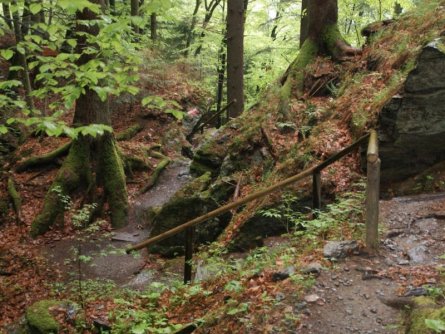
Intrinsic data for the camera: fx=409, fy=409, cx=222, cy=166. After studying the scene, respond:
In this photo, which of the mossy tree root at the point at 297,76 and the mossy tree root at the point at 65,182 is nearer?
the mossy tree root at the point at 297,76

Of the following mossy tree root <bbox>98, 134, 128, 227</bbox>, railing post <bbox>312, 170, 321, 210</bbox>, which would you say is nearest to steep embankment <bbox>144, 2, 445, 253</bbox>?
railing post <bbox>312, 170, 321, 210</bbox>

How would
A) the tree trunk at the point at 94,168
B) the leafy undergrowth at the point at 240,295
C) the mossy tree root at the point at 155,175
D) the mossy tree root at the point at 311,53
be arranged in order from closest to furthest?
the leafy undergrowth at the point at 240,295
the mossy tree root at the point at 311,53
the tree trunk at the point at 94,168
the mossy tree root at the point at 155,175

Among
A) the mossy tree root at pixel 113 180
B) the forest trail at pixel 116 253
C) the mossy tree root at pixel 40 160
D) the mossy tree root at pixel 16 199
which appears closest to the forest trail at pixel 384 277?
the forest trail at pixel 116 253

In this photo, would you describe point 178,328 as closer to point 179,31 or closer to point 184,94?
point 184,94

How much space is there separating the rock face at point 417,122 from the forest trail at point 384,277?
749 mm

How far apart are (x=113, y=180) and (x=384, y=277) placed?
8870mm

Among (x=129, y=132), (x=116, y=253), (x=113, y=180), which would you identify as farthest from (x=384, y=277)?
(x=129, y=132)

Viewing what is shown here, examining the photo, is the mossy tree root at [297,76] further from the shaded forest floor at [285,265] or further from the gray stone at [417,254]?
the gray stone at [417,254]

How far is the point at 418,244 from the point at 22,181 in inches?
451

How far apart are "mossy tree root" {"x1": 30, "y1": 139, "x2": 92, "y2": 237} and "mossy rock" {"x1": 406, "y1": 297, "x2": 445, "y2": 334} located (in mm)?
9275

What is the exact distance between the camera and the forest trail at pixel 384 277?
412 cm

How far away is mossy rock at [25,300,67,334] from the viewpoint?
621cm

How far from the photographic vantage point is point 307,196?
23.5 feet

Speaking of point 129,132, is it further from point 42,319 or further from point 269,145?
point 42,319
